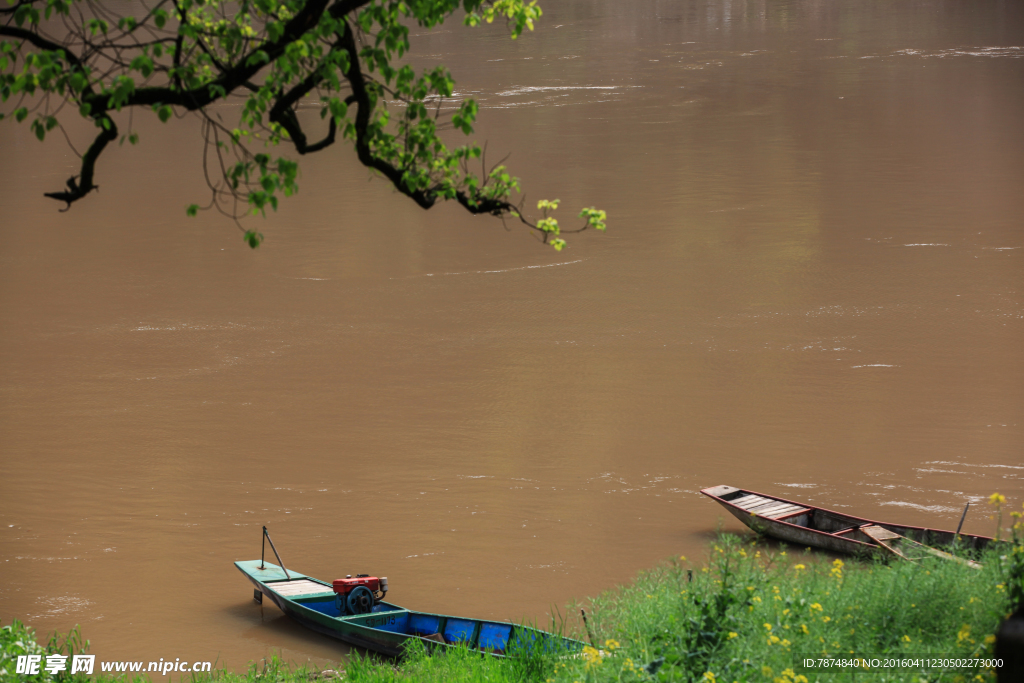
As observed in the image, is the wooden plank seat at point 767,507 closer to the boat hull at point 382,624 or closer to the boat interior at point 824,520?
the boat interior at point 824,520

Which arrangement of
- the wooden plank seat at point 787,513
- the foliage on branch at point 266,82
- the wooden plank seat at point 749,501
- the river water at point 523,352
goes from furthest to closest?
the river water at point 523,352 < the wooden plank seat at point 749,501 < the wooden plank seat at point 787,513 < the foliage on branch at point 266,82

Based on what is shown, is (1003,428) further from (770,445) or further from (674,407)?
(674,407)

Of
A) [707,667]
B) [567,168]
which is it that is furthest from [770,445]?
[567,168]

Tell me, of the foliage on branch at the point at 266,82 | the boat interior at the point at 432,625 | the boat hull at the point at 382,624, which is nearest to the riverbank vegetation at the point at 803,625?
the boat hull at the point at 382,624

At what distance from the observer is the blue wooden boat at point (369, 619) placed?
778 cm

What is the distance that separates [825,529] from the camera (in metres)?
10.4

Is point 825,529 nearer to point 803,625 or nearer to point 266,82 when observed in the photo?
point 803,625

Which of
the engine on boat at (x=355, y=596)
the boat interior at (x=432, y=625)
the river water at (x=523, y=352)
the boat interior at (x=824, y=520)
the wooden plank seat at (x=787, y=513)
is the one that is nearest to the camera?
the boat interior at (x=432, y=625)

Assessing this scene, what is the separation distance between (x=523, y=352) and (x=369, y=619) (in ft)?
34.6

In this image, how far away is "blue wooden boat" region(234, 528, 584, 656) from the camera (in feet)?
25.5

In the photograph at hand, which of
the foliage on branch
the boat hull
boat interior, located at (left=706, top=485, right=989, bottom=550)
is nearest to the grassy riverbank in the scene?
Answer: the boat hull

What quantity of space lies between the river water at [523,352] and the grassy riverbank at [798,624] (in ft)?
12.9

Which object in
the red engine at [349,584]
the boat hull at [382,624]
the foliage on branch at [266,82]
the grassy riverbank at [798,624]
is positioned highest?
the foliage on branch at [266,82]

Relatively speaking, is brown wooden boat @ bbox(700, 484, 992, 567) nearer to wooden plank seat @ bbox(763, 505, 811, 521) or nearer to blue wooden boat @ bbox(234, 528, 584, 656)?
wooden plank seat @ bbox(763, 505, 811, 521)
